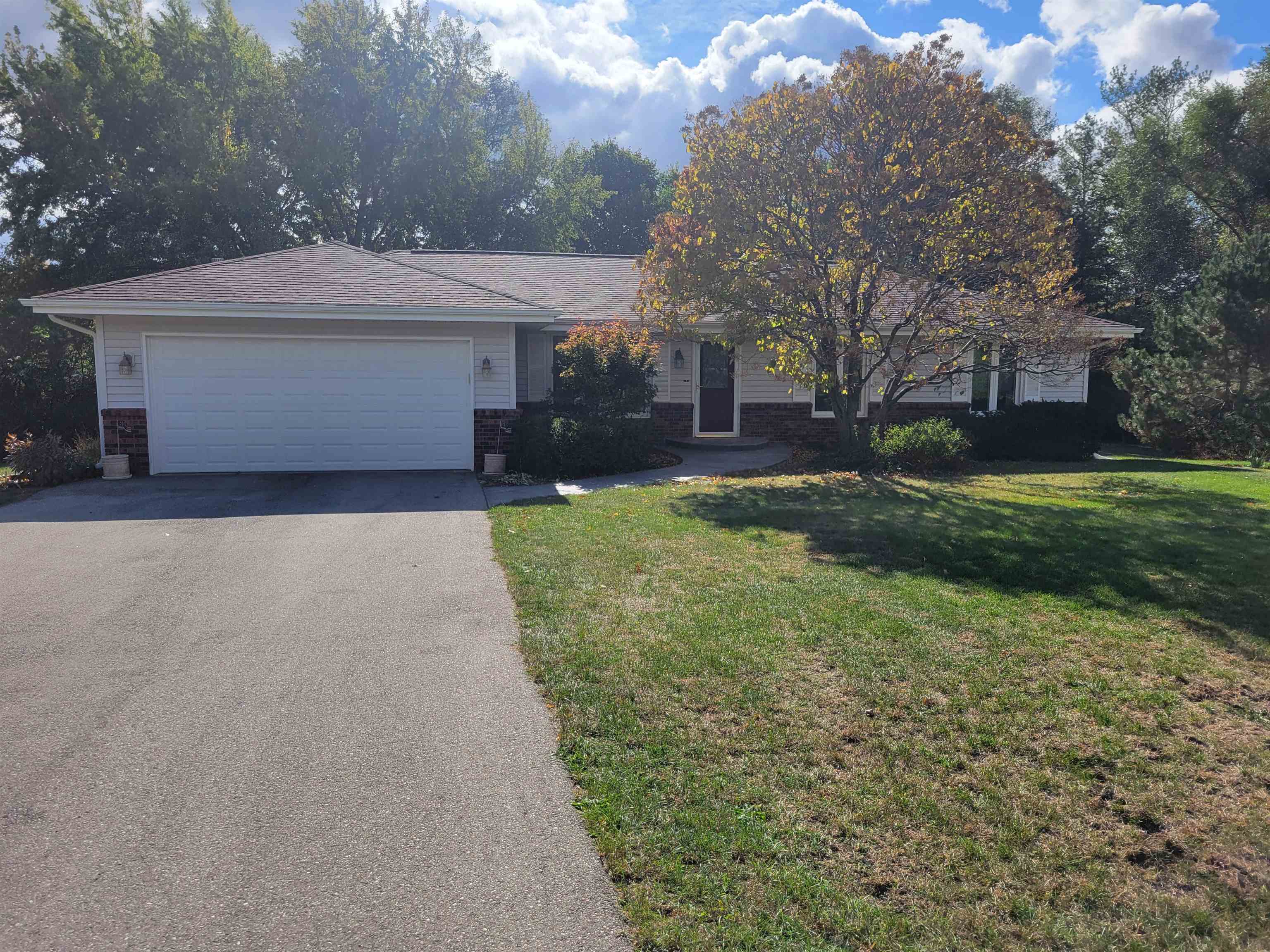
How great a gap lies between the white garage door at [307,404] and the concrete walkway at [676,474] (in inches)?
90.6

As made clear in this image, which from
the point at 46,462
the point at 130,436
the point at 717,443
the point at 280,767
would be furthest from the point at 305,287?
the point at 280,767

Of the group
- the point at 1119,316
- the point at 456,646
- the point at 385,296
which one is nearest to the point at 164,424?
the point at 385,296

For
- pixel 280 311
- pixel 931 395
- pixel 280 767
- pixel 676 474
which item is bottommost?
pixel 280 767

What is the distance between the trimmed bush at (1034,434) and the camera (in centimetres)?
1664

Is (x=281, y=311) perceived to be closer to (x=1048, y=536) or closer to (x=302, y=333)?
(x=302, y=333)

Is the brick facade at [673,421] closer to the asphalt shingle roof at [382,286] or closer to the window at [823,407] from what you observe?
the asphalt shingle roof at [382,286]

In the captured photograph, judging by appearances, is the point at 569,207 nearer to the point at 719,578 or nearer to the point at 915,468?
the point at 915,468

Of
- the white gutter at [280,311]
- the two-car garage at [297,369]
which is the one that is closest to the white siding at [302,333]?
the two-car garage at [297,369]

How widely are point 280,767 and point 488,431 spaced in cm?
1031

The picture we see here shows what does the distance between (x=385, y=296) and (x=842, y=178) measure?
23.5 feet

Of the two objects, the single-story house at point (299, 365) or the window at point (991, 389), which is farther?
the window at point (991, 389)

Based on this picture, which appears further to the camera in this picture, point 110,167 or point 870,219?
point 110,167

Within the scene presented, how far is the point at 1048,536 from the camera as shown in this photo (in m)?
8.00

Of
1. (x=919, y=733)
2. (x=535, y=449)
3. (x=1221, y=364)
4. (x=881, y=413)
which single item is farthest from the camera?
(x=881, y=413)
